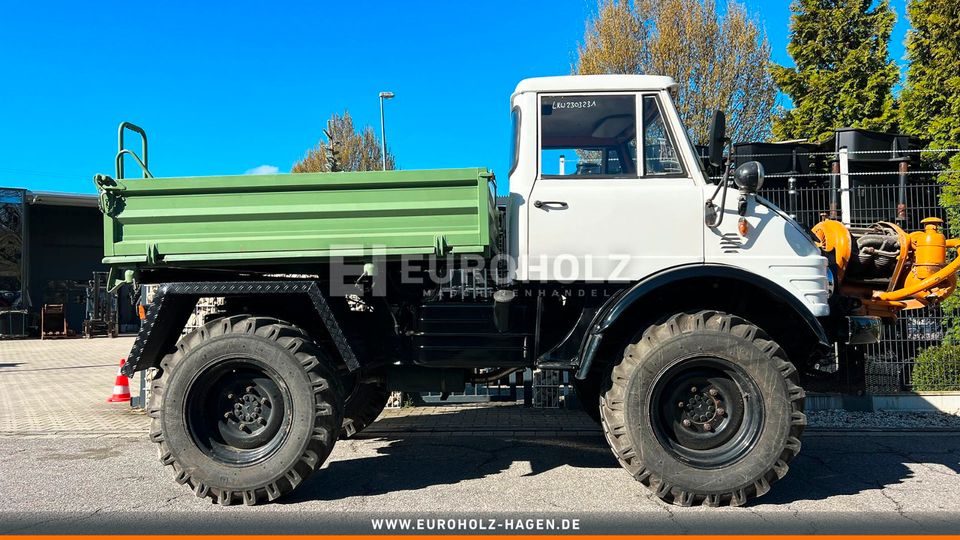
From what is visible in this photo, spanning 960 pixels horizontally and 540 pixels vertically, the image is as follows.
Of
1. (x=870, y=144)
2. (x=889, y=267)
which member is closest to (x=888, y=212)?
(x=870, y=144)

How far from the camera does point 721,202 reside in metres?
4.19

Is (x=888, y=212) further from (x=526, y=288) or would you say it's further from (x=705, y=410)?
(x=526, y=288)

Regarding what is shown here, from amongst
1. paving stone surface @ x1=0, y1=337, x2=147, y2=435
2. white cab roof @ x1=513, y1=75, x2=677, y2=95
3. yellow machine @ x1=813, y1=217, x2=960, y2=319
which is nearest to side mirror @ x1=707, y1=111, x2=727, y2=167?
white cab roof @ x1=513, y1=75, x2=677, y2=95

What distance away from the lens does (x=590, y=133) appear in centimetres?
446

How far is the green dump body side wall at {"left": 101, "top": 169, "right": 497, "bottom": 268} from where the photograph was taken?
407 cm

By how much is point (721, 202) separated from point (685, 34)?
1255 centimetres

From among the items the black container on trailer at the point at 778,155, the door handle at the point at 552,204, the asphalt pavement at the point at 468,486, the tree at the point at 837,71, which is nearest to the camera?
the asphalt pavement at the point at 468,486

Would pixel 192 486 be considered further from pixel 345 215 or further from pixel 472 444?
pixel 472 444

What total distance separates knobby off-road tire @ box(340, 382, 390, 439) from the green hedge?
6224 millimetres

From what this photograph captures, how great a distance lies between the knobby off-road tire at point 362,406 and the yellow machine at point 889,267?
13.0ft

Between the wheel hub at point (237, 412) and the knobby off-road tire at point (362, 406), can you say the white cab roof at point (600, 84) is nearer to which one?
the wheel hub at point (237, 412)

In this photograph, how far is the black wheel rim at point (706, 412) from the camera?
13.2 ft

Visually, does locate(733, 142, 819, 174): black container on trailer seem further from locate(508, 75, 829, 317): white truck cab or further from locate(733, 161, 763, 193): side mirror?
locate(733, 161, 763, 193): side mirror

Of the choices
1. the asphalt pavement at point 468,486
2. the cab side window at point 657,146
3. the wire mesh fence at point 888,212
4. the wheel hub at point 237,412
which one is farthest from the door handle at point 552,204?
the wire mesh fence at point 888,212
